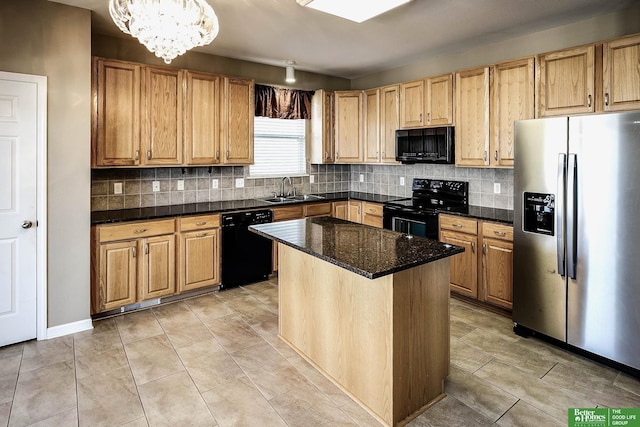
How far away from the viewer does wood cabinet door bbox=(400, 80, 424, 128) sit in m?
4.55

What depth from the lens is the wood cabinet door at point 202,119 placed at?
414 cm

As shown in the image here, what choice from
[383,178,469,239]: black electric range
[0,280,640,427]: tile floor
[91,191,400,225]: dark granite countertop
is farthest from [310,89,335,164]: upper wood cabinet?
[0,280,640,427]: tile floor

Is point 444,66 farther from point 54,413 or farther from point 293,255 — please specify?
point 54,413

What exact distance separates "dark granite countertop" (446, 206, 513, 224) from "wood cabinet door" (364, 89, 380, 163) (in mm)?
1535

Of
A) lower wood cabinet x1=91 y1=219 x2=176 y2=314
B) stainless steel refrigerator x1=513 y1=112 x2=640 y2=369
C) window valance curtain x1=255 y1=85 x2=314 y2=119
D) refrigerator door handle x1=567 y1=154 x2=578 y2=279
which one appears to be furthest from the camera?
window valance curtain x1=255 y1=85 x2=314 y2=119

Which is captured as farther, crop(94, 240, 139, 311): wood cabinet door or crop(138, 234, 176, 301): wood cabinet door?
crop(138, 234, 176, 301): wood cabinet door

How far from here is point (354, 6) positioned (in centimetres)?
288

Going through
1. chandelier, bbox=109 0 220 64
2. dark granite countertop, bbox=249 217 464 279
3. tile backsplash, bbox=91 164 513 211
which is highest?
chandelier, bbox=109 0 220 64

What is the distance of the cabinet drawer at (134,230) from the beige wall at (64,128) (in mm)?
177

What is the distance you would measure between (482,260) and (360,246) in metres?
1.87

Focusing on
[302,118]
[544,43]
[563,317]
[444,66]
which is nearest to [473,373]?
[563,317]

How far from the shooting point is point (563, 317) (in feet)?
9.45

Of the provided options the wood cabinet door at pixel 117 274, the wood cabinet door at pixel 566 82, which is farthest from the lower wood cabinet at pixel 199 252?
the wood cabinet door at pixel 566 82

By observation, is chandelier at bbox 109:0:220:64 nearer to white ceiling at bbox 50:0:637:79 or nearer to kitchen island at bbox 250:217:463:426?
white ceiling at bbox 50:0:637:79
